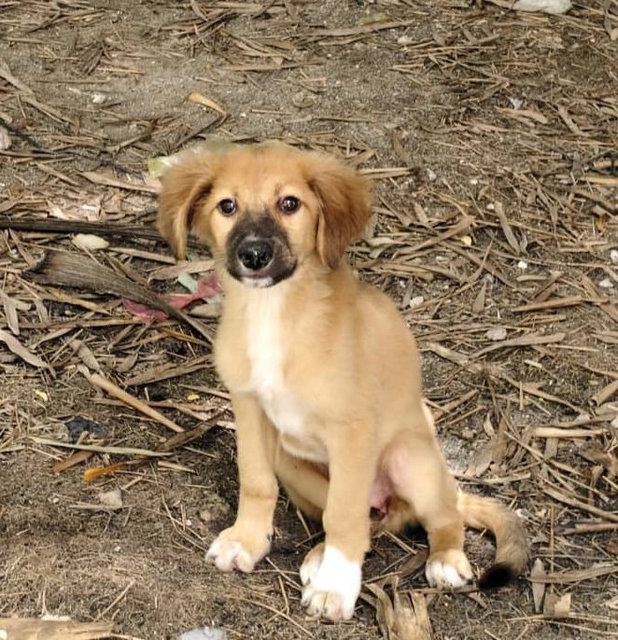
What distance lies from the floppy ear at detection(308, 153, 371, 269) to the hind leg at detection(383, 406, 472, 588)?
78 centimetres

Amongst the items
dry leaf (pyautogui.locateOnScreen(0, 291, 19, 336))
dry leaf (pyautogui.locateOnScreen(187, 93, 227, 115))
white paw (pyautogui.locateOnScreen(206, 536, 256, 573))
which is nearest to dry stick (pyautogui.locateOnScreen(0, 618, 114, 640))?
white paw (pyautogui.locateOnScreen(206, 536, 256, 573))

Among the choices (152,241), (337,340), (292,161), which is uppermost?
(292,161)

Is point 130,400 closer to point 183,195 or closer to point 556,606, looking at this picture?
point 183,195

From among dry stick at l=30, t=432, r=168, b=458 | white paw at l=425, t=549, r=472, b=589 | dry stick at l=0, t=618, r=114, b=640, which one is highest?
dry stick at l=0, t=618, r=114, b=640

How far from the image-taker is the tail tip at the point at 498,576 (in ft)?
12.1

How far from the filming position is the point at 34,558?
3697 mm

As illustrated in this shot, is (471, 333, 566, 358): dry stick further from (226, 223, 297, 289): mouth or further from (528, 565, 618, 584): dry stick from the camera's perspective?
(226, 223, 297, 289): mouth

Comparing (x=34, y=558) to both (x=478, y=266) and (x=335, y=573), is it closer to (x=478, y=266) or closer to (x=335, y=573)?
(x=335, y=573)

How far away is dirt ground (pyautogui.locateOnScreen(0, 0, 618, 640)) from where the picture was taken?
3781mm

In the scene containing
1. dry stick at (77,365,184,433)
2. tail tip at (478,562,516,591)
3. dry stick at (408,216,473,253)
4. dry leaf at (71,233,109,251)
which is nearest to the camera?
tail tip at (478,562,516,591)

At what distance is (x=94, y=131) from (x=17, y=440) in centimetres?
247

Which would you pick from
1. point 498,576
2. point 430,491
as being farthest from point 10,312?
point 498,576

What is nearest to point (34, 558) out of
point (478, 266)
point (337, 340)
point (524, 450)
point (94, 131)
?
point (337, 340)

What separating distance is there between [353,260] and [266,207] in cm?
208
